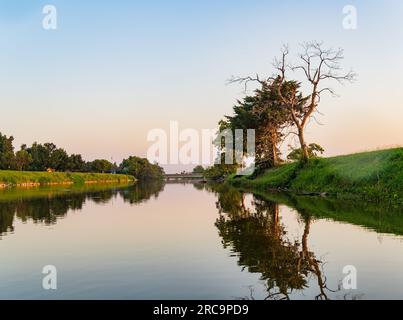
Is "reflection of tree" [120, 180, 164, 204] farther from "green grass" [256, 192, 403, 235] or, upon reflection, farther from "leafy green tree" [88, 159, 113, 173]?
"leafy green tree" [88, 159, 113, 173]

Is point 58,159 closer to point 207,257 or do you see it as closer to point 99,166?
point 99,166

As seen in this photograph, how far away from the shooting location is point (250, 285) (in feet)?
27.6

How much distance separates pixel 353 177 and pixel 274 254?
21.9m

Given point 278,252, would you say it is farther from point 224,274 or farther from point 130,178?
point 130,178

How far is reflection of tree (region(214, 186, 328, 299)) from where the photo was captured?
332 inches

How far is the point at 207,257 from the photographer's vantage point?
11195 mm

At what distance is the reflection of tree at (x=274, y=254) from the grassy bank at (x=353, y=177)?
10.3m

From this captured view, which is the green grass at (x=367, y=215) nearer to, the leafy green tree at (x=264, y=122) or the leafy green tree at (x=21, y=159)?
the leafy green tree at (x=264, y=122)

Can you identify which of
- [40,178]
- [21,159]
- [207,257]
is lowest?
[207,257]

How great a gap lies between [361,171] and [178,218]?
16663 millimetres

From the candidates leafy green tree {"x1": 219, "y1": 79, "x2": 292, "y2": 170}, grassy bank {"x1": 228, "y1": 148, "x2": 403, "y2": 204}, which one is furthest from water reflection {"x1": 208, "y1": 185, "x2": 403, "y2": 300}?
leafy green tree {"x1": 219, "y1": 79, "x2": 292, "y2": 170}

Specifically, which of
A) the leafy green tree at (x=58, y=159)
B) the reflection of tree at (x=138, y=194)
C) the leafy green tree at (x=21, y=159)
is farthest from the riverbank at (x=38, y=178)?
the reflection of tree at (x=138, y=194)

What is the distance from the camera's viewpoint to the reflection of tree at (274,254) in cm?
845

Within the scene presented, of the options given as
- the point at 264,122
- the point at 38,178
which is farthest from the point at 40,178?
the point at 264,122
